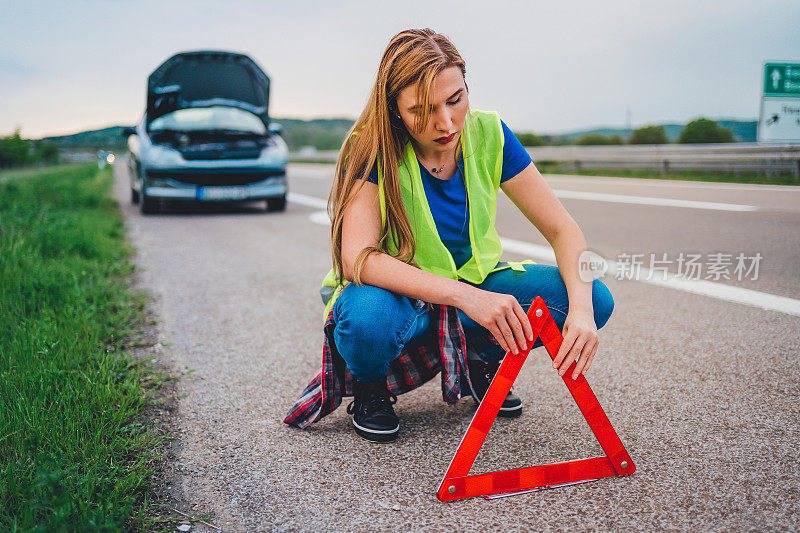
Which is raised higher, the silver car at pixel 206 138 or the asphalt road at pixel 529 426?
the silver car at pixel 206 138

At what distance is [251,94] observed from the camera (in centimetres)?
972

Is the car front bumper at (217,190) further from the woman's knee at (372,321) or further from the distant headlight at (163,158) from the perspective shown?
the woman's knee at (372,321)

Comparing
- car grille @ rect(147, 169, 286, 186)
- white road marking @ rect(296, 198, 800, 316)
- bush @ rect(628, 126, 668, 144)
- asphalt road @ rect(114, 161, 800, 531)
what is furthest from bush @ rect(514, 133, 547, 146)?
asphalt road @ rect(114, 161, 800, 531)

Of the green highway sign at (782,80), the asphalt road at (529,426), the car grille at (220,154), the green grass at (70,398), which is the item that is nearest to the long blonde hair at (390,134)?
the asphalt road at (529,426)

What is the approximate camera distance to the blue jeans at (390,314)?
2.06 meters

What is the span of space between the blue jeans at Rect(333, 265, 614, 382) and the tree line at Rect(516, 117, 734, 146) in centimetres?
1002

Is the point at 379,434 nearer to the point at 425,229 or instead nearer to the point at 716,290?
the point at 425,229

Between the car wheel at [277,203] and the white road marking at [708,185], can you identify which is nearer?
the car wheel at [277,203]

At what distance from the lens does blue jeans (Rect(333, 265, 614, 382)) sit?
206 cm

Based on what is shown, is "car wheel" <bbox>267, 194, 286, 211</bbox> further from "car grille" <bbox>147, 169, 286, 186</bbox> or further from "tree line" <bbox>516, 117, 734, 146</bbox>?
"tree line" <bbox>516, 117, 734, 146</bbox>

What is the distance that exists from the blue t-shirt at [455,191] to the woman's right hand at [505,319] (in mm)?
468

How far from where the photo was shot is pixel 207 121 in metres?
8.91

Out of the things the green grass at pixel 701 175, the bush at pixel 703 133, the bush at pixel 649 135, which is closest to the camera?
the green grass at pixel 701 175

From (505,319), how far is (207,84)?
864 cm
